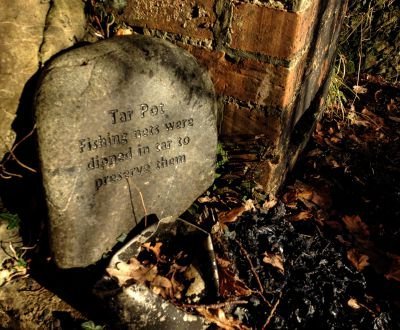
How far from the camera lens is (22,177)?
2012 millimetres

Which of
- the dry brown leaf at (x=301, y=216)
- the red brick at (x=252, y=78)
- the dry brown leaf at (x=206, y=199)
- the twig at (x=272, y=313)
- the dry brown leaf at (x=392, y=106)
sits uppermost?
the red brick at (x=252, y=78)

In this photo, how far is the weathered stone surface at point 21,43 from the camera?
1.80m

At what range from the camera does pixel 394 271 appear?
7.23ft

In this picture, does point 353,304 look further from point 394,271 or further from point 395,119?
point 395,119

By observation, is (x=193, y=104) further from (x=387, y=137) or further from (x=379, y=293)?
(x=387, y=137)

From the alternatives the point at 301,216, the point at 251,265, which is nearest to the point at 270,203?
the point at 301,216

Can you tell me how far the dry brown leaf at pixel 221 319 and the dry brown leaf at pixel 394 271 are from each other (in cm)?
93

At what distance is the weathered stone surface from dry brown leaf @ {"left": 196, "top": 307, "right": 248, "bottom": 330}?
1.22 m

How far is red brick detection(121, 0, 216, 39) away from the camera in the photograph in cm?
203

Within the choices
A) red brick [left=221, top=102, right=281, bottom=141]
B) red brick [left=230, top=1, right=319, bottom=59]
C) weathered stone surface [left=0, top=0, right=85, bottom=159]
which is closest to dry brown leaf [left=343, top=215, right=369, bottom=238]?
red brick [left=221, top=102, right=281, bottom=141]

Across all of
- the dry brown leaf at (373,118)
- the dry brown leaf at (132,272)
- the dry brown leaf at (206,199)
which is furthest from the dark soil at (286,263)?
the dry brown leaf at (373,118)

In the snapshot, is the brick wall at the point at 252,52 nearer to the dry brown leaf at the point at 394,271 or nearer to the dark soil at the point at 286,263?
the dark soil at the point at 286,263

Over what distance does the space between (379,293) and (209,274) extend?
97 centimetres

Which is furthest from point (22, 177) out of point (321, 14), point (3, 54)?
point (321, 14)
